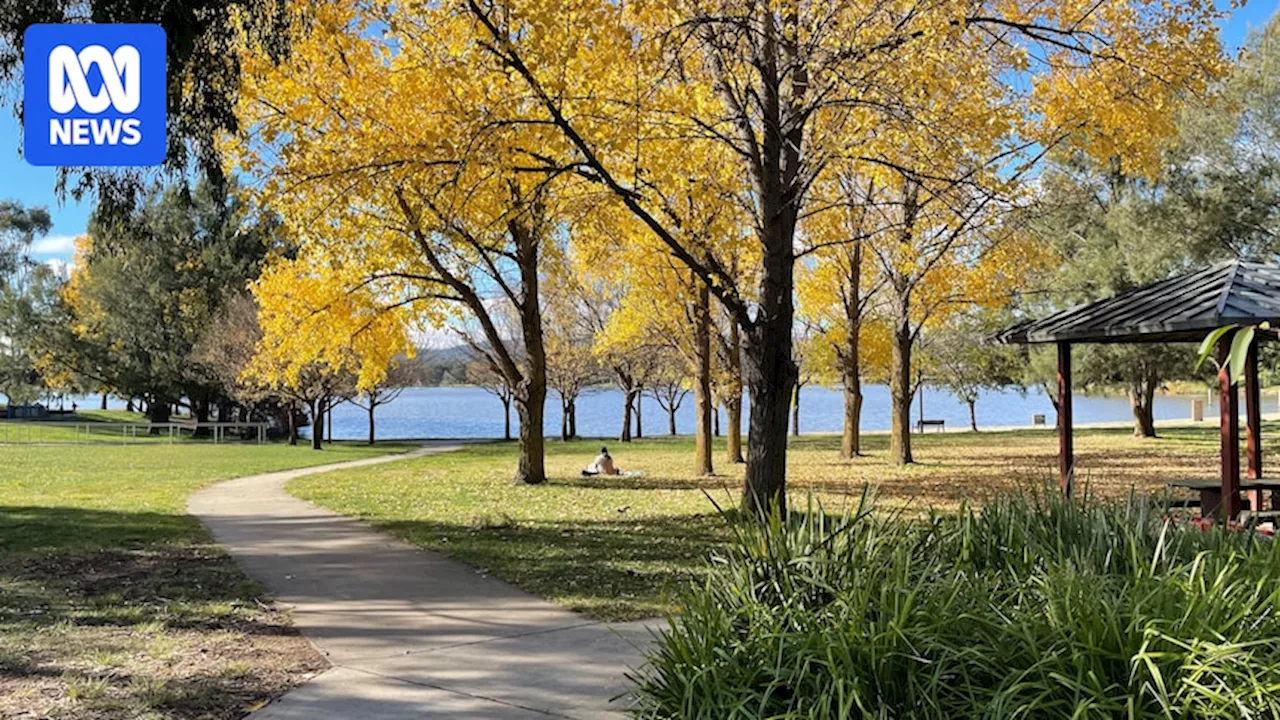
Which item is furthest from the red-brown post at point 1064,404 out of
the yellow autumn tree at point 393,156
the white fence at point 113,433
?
the white fence at point 113,433

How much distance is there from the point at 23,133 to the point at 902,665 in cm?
906

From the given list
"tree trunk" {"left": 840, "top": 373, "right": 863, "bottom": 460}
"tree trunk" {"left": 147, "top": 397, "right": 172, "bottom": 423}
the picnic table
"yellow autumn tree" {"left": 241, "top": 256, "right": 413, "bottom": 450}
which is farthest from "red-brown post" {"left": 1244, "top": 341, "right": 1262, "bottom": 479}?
"tree trunk" {"left": 147, "top": 397, "right": 172, "bottom": 423}

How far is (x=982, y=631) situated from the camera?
12.4 ft

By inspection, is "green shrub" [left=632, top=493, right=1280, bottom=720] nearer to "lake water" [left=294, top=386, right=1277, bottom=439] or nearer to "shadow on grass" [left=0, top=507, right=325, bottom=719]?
"shadow on grass" [left=0, top=507, right=325, bottom=719]

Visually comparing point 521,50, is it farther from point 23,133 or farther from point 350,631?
point 350,631

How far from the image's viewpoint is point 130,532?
11.6 m

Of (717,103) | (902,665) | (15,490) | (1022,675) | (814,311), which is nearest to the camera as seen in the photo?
(1022,675)

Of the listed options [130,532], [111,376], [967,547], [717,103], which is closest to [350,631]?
[967,547]

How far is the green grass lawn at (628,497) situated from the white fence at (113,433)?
1608 centimetres

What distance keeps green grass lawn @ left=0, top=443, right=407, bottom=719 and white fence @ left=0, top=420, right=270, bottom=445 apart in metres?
25.5

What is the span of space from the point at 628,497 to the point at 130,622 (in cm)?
937

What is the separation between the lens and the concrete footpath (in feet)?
16.6

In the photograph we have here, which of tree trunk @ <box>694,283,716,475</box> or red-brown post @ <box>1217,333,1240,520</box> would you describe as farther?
tree trunk @ <box>694,283,716,475</box>

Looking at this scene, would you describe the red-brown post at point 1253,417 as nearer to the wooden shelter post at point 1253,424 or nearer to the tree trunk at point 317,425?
the wooden shelter post at point 1253,424
